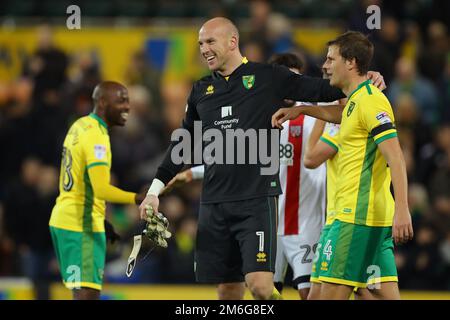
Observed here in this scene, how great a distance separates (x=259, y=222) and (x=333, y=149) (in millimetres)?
953

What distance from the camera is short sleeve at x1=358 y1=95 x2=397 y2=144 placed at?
657 centimetres

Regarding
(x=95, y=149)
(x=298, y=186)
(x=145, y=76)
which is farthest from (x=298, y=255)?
(x=145, y=76)

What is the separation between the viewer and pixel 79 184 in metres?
8.35

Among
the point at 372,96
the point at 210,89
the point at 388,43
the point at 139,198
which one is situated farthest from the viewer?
the point at 388,43

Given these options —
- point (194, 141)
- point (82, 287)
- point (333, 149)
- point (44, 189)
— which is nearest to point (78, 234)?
point (82, 287)

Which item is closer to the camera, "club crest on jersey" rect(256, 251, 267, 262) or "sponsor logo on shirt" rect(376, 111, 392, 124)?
"sponsor logo on shirt" rect(376, 111, 392, 124)

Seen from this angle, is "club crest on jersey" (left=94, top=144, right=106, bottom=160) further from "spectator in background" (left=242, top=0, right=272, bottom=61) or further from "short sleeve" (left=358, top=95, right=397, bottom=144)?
"spectator in background" (left=242, top=0, right=272, bottom=61)

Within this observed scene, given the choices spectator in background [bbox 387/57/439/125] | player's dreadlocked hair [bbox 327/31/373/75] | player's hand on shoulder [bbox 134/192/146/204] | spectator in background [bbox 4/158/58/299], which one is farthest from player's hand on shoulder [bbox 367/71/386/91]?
spectator in background [bbox 387/57/439/125]

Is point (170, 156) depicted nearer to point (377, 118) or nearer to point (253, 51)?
point (377, 118)

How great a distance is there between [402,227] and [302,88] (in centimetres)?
150

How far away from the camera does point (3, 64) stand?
14.9 meters

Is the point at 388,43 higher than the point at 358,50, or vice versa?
the point at 388,43

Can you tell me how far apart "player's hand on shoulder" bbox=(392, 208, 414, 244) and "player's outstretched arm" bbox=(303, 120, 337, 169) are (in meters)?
1.49

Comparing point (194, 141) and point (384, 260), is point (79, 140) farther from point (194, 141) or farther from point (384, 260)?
point (384, 260)
